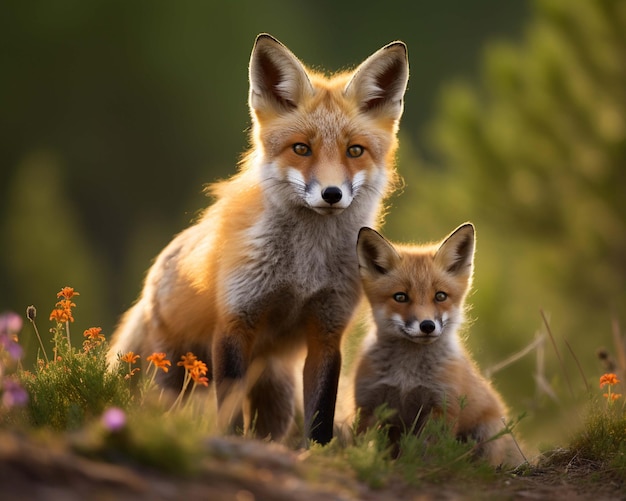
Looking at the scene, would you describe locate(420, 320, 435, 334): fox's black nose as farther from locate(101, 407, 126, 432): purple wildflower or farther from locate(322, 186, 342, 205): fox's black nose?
locate(101, 407, 126, 432): purple wildflower

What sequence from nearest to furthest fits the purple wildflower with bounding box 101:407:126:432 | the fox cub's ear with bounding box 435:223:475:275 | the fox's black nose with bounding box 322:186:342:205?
the purple wildflower with bounding box 101:407:126:432
the fox's black nose with bounding box 322:186:342:205
the fox cub's ear with bounding box 435:223:475:275

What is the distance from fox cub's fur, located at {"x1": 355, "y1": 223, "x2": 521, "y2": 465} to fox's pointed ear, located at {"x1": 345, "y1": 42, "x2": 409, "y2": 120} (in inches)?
26.7

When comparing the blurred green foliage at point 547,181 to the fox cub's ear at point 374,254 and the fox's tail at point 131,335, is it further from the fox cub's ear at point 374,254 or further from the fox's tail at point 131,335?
the fox cub's ear at point 374,254

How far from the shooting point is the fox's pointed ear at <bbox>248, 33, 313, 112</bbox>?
174 inches

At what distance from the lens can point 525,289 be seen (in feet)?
41.2

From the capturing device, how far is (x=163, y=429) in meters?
2.51

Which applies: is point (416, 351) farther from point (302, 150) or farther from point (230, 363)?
point (302, 150)

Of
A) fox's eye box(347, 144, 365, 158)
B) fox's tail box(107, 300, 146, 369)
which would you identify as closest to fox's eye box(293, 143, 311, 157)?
fox's eye box(347, 144, 365, 158)

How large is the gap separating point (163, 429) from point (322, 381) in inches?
77.6

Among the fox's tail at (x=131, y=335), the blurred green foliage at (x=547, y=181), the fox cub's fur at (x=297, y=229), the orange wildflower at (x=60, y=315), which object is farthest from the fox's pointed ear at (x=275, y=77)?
the blurred green foliage at (x=547, y=181)

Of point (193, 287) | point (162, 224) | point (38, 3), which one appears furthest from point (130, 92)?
point (193, 287)

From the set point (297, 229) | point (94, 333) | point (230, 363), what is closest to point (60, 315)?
point (94, 333)

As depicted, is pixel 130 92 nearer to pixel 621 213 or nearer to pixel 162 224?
pixel 162 224

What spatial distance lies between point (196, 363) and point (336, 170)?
1.11m
